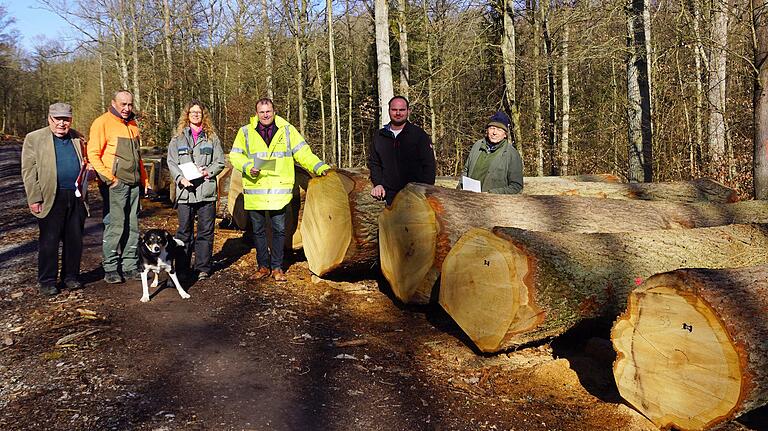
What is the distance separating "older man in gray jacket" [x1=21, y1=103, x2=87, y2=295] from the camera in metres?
5.50

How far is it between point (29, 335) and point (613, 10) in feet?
37.6

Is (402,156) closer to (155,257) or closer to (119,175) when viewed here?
(155,257)

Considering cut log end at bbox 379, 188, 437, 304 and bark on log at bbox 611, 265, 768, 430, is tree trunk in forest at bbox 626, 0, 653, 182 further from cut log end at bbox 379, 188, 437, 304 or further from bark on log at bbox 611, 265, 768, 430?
bark on log at bbox 611, 265, 768, 430

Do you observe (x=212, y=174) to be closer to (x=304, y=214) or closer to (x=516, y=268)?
(x=304, y=214)

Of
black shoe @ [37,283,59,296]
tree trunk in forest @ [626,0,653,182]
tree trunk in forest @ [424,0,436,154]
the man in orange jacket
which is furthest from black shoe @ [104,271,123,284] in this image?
tree trunk in forest @ [424,0,436,154]

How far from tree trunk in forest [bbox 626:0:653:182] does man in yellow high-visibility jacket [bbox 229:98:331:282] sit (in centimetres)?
771

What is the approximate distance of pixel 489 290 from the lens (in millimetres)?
4031

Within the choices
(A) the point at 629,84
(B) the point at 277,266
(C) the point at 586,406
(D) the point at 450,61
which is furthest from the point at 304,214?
(D) the point at 450,61

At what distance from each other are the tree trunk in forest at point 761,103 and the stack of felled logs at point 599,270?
67 cm

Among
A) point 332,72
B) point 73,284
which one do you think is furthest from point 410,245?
point 332,72

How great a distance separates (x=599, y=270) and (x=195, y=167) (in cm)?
442

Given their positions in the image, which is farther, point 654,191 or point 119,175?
point 654,191

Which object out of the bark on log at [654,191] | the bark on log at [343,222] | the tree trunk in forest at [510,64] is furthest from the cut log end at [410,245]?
the tree trunk in forest at [510,64]

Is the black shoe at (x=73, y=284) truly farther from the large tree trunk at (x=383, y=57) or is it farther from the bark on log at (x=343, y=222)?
the large tree trunk at (x=383, y=57)
